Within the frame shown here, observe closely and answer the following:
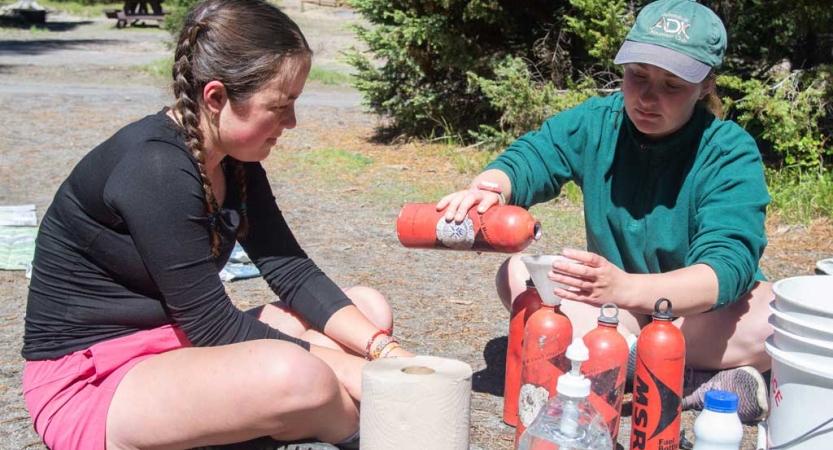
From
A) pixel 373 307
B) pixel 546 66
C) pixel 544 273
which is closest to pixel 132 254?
pixel 373 307

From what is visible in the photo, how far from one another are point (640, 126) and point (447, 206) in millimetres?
727

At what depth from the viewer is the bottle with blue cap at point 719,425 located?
7.09 feet

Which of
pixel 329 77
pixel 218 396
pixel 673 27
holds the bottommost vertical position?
pixel 329 77

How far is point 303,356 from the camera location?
7.76 feet

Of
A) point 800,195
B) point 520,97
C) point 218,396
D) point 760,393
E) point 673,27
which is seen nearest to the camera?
point 218,396

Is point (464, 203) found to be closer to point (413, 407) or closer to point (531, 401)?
point (531, 401)

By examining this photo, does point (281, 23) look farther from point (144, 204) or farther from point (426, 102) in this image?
point (426, 102)

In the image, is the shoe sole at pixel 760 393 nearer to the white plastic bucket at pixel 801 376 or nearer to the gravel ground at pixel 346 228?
the gravel ground at pixel 346 228

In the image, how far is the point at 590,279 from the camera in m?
2.36

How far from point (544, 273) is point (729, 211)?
0.71 meters

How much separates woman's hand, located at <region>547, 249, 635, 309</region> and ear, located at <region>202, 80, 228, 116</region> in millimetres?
1061

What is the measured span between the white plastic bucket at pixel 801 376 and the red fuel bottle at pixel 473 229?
2.48ft

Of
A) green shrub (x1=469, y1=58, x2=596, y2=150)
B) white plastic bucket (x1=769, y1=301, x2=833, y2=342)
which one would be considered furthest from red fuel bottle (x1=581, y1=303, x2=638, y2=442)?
green shrub (x1=469, y1=58, x2=596, y2=150)

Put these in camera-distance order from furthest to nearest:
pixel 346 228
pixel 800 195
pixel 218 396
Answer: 1. pixel 800 195
2. pixel 346 228
3. pixel 218 396
